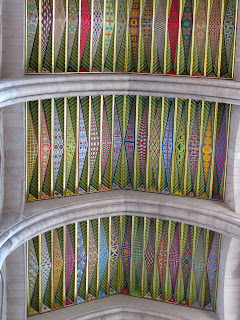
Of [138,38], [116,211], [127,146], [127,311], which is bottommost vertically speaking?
[127,311]

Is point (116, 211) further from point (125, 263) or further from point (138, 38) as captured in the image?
point (138, 38)

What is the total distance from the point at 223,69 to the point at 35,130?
4.36 meters

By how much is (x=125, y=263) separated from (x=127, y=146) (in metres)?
2.98

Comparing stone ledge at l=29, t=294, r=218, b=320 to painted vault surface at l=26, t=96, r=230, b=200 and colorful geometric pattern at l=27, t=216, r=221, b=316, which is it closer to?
colorful geometric pattern at l=27, t=216, r=221, b=316

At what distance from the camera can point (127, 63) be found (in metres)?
15.5

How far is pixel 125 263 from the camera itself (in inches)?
664


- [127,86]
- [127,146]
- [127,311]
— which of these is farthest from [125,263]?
[127,86]

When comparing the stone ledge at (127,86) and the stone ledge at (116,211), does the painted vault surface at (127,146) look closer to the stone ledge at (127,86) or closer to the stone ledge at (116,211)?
the stone ledge at (116,211)

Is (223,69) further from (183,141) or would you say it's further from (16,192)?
(16,192)

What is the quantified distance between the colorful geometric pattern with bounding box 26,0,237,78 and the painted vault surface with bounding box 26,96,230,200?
2.48 ft

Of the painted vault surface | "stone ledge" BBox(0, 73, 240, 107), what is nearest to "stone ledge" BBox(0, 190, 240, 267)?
the painted vault surface

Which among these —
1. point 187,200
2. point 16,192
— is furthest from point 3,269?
point 187,200

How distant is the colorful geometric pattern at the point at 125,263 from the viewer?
1592 centimetres

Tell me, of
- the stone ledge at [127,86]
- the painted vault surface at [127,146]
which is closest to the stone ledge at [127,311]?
the painted vault surface at [127,146]
